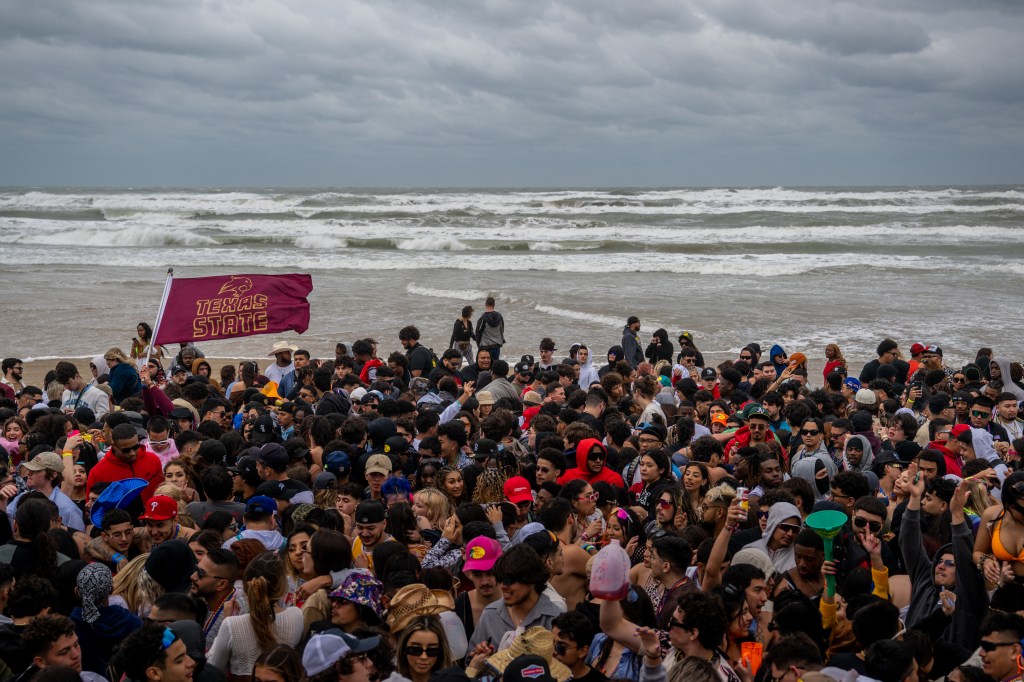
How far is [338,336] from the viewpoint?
63.8 ft

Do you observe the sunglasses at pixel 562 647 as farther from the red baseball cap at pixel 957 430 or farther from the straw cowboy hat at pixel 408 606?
the red baseball cap at pixel 957 430

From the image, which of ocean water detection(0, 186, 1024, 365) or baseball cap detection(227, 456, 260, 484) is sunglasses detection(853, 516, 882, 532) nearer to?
baseball cap detection(227, 456, 260, 484)

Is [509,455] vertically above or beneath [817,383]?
above

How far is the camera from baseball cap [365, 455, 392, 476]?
261 inches

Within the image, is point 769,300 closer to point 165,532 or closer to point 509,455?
point 509,455

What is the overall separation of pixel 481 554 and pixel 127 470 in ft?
10.7

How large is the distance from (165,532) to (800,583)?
3556 millimetres

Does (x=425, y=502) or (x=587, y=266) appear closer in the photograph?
(x=425, y=502)

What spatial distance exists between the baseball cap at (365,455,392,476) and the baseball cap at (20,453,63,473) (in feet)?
6.48

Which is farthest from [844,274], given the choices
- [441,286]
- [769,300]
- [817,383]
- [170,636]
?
[170,636]

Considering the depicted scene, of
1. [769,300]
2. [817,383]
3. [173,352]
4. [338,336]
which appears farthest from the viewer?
[769,300]

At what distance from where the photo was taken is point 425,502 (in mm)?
5996

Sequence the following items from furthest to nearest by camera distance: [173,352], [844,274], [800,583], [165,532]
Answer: [844,274] → [173,352] → [165,532] → [800,583]

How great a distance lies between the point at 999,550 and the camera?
490 centimetres
